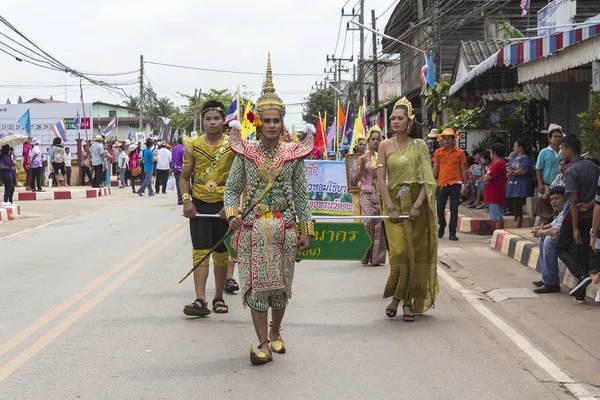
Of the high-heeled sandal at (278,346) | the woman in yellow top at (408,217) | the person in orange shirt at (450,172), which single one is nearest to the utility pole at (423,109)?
the person in orange shirt at (450,172)

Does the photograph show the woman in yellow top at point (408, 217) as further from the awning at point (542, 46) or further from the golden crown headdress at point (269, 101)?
the awning at point (542, 46)

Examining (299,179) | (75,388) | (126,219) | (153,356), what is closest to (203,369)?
(153,356)

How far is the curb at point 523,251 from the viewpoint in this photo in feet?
34.0

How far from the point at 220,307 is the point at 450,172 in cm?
759

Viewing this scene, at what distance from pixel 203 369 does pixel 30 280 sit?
4860 millimetres

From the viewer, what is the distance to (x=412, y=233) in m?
8.06

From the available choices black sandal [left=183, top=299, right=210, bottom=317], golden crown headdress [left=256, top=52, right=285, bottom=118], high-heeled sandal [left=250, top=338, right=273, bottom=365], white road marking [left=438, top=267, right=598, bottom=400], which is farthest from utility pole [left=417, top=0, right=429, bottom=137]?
high-heeled sandal [left=250, top=338, right=273, bottom=365]

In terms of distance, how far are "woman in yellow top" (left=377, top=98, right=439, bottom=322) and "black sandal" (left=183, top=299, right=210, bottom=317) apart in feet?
5.44

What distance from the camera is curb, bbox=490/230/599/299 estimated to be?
34.0ft

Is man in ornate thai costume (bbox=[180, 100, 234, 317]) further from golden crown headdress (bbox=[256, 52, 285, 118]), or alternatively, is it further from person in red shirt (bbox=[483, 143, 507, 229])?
person in red shirt (bbox=[483, 143, 507, 229])

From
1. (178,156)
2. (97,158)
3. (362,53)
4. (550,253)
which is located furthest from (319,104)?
(550,253)

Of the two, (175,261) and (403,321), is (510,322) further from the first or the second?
(175,261)

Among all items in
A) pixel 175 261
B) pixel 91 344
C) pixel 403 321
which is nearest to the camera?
pixel 91 344

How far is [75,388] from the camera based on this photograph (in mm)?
5551
